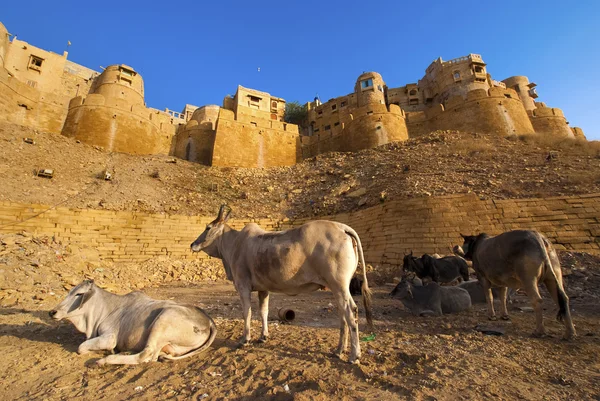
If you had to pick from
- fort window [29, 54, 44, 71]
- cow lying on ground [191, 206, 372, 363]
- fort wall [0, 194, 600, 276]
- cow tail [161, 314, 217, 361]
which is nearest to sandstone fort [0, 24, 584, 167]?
fort window [29, 54, 44, 71]

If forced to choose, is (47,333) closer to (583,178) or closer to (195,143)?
(583,178)

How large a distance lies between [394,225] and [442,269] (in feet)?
14.8

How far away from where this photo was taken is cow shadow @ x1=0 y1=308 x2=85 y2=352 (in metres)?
4.29

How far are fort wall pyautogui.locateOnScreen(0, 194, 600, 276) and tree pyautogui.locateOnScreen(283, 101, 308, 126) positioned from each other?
105 ft

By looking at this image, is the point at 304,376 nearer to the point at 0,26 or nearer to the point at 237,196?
the point at 237,196

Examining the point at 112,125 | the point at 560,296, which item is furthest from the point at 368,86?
the point at 560,296

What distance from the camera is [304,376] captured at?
2.90 meters

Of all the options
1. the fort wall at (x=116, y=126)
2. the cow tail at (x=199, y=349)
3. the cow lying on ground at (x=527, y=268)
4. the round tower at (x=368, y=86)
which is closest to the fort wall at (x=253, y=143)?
the fort wall at (x=116, y=126)

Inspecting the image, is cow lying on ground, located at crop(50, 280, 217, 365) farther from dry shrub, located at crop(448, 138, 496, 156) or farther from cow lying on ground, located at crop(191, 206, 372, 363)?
dry shrub, located at crop(448, 138, 496, 156)

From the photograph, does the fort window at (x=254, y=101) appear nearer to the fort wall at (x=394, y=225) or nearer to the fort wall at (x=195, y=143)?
the fort wall at (x=195, y=143)

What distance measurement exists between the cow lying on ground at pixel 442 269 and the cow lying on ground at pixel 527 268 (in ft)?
10.6

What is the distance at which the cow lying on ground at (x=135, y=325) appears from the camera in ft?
11.3

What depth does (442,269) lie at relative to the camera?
343 inches

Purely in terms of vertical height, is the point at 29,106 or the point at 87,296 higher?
the point at 29,106
